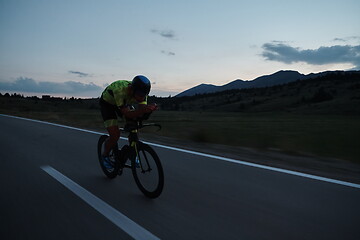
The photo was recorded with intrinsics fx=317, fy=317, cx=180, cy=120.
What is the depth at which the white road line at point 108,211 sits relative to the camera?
3.35m

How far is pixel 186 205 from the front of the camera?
416 cm

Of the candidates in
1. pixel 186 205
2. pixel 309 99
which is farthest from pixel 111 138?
pixel 309 99

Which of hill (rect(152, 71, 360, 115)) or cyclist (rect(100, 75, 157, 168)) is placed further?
hill (rect(152, 71, 360, 115))

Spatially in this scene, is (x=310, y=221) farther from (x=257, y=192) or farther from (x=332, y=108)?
(x=332, y=108)

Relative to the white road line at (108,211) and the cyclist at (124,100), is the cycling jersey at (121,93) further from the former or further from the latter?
the white road line at (108,211)

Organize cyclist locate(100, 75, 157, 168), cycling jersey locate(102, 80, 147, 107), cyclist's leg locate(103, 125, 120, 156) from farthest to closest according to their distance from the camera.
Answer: cyclist's leg locate(103, 125, 120, 156)
cycling jersey locate(102, 80, 147, 107)
cyclist locate(100, 75, 157, 168)

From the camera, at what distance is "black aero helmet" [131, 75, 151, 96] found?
4207 millimetres

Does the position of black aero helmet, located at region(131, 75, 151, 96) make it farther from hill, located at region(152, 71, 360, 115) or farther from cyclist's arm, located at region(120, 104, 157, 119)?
hill, located at region(152, 71, 360, 115)

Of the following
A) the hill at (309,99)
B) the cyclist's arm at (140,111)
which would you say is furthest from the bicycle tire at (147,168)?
the hill at (309,99)

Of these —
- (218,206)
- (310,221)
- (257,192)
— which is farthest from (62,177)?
(310,221)

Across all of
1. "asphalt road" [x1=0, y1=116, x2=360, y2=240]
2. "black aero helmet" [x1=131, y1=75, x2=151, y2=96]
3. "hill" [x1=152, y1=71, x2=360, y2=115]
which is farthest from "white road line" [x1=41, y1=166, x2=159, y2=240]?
"hill" [x1=152, y1=71, x2=360, y2=115]

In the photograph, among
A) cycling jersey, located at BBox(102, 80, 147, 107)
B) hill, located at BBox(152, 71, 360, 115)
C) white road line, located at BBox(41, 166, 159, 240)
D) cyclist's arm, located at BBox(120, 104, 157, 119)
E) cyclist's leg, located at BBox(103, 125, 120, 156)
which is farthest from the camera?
hill, located at BBox(152, 71, 360, 115)

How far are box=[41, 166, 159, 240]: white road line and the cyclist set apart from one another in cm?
88

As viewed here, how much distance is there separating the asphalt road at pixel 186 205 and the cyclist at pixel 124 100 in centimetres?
101
